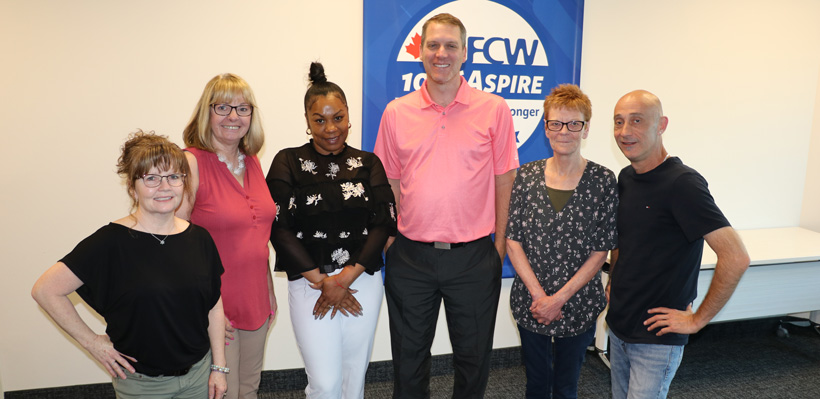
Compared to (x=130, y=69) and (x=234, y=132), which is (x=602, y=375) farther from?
(x=130, y=69)

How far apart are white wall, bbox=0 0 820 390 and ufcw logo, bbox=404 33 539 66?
0.44 meters

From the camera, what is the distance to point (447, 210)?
2.25 m

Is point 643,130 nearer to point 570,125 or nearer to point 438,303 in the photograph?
point 570,125

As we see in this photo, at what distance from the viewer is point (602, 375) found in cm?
342

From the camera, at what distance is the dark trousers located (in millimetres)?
2268

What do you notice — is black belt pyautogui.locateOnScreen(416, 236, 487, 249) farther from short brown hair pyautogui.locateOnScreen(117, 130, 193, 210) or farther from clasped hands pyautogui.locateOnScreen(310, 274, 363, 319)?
short brown hair pyautogui.locateOnScreen(117, 130, 193, 210)

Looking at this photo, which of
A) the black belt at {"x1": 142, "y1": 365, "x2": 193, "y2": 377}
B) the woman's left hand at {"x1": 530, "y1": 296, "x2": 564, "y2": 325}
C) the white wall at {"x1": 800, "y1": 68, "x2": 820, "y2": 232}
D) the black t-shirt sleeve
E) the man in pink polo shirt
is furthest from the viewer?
the white wall at {"x1": 800, "y1": 68, "x2": 820, "y2": 232}

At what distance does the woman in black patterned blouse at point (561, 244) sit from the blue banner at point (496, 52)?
3.65 ft

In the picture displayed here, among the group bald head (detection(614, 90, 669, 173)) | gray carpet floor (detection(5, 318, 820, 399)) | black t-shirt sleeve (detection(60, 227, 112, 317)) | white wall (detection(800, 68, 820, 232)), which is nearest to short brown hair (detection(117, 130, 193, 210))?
black t-shirt sleeve (detection(60, 227, 112, 317))

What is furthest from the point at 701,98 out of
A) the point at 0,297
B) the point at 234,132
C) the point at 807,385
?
the point at 0,297

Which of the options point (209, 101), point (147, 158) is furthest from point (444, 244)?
point (147, 158)

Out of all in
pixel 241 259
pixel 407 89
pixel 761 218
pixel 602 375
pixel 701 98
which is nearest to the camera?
pixel 241 259

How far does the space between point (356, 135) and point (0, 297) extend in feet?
6.87

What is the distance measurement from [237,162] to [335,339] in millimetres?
786
